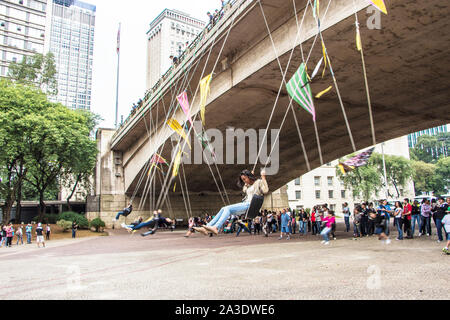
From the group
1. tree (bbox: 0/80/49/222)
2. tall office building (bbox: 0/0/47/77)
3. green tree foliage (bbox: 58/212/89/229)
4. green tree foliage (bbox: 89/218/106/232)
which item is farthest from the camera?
tall office building (bbox: 0/0/47/77)

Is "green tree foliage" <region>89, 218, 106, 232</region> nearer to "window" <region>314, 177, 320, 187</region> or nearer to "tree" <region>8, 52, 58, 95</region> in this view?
"tree" <region>8, 52, 58, 95</region>

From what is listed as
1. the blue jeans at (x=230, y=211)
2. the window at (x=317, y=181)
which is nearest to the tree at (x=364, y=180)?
the window at (x=317, y=181)

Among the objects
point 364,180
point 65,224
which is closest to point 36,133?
point 65,224

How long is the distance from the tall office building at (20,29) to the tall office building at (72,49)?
5485 centimetres

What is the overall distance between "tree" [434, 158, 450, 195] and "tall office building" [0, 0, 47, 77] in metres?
97.7

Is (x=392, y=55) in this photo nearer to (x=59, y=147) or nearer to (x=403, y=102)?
(x=403, y=102)

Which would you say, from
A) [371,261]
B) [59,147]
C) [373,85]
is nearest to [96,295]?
[371,261]

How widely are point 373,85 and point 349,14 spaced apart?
6.92m

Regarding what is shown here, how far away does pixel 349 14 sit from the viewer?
11.2 m

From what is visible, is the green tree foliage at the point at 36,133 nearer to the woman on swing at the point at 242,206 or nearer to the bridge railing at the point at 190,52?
the bridge railing at the point at 190,52

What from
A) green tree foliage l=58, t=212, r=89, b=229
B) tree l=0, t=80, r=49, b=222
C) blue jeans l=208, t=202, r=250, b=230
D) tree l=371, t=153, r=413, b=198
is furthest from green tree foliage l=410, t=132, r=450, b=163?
blue jeans l=208, t=202, r=250, b=230

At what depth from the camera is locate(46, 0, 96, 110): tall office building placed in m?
136

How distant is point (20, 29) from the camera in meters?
79.4

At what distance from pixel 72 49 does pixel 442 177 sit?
140094 millimetres
